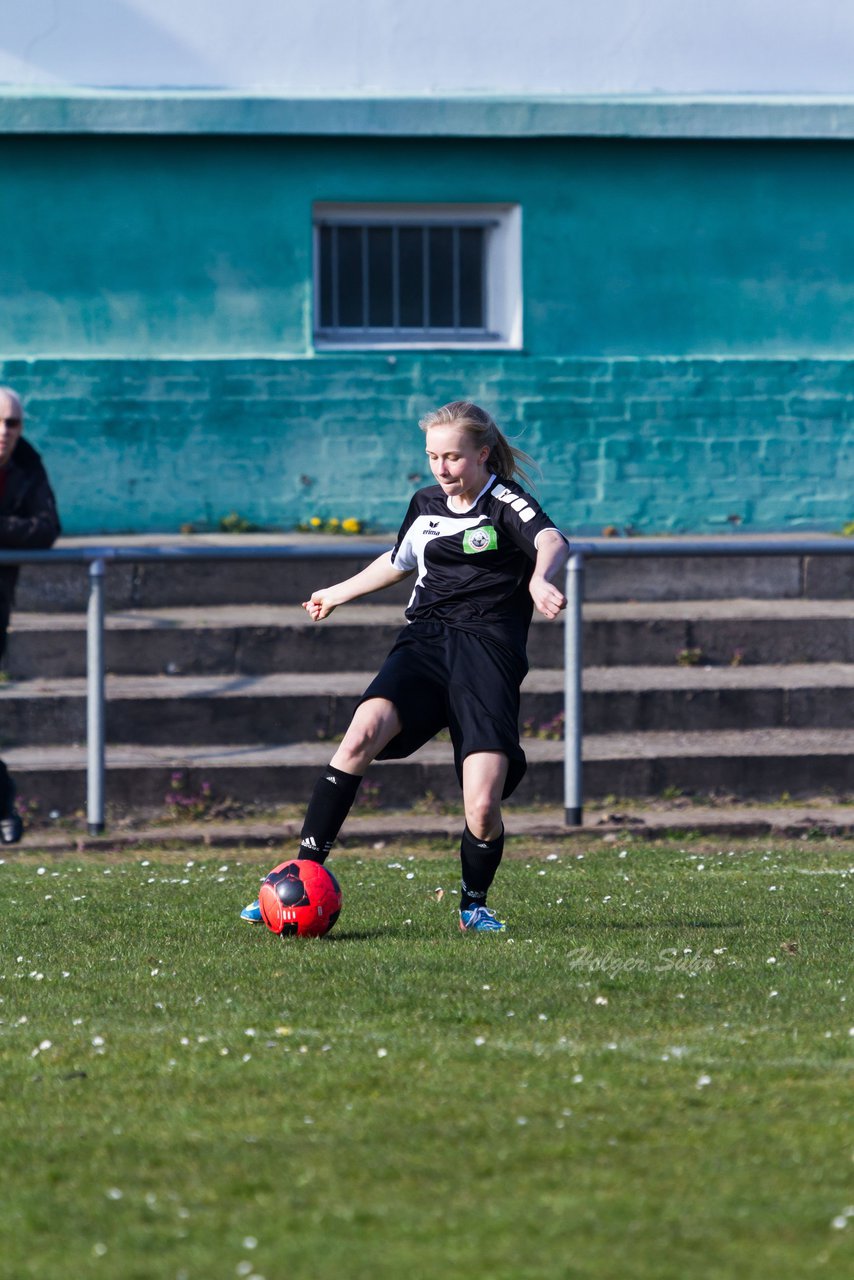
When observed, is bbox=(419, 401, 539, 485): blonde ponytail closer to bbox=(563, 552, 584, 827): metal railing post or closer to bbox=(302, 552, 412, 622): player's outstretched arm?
bbox=(302, 552, 412, 622): player's outstretched arm

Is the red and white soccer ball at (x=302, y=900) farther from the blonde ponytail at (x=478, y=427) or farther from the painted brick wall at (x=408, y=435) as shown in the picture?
the painted brick wall at (x=408, y=435)

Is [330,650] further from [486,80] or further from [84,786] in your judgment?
[486,80]

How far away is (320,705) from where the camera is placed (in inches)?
410

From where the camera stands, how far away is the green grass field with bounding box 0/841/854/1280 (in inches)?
134

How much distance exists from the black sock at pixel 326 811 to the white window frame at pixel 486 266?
6.97 metres

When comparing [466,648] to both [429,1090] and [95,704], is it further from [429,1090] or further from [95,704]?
[95,704]

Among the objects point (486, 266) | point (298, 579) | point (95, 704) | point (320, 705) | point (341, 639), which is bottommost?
point (320, 705)

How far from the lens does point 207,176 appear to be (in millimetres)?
12898

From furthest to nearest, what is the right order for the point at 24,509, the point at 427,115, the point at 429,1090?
the point at 427,115, the point at 24,509, the point at 429,1090

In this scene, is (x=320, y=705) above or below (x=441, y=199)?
below

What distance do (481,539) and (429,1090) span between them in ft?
8.67

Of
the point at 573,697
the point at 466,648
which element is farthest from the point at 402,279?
the point at 466,648

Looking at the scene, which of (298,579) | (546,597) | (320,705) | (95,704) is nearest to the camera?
(546,597)

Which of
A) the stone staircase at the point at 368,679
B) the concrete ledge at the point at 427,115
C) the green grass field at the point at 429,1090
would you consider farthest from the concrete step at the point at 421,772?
the concrete ledge at the point at 427,115
